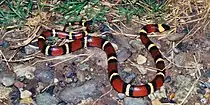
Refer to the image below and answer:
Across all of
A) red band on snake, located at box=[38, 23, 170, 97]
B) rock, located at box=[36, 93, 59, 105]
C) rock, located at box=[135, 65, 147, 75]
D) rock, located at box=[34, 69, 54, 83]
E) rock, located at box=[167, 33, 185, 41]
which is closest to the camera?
rock, located at box=[36, 93, 59, 105]

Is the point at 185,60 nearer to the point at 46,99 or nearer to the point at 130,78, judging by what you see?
the point at 130,78

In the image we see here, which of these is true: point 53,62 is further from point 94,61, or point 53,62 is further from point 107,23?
point 107,23

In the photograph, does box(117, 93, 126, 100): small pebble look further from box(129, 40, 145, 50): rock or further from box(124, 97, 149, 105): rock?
box(129, 40, 145, 50): rock

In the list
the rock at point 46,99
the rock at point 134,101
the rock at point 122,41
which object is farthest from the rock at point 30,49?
the rock at point 134,101

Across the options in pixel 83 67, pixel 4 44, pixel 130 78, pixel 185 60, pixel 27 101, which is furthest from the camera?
pixel 4 44

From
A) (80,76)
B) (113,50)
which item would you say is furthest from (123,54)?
(80,76)

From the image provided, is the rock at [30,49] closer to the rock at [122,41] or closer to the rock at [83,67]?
the rock at [83,67]

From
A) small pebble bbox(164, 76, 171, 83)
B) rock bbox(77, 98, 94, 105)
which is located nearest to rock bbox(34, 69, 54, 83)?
rock bbox(77, 98, 94, 105)
